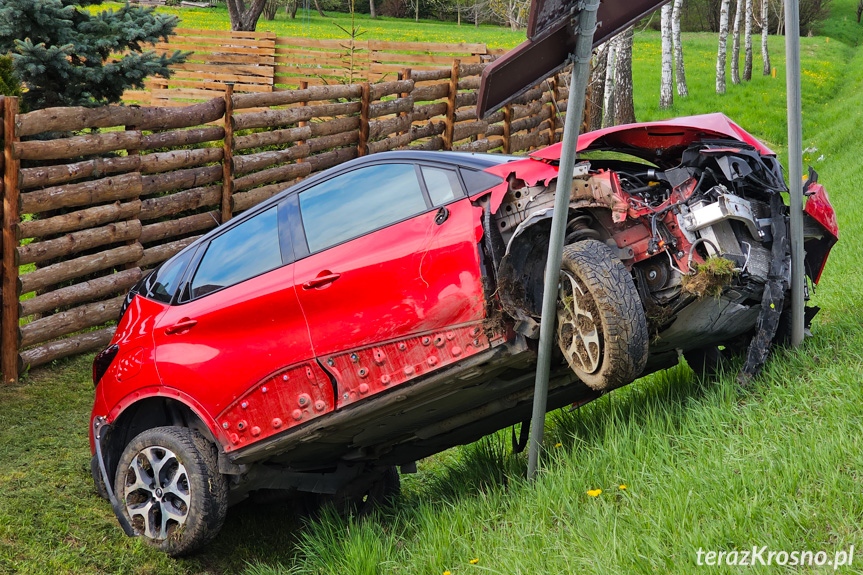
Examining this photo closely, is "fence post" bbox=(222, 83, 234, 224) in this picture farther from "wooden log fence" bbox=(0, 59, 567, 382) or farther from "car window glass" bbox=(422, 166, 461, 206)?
"car window glass" bbox=(422, 166, 461, 206)

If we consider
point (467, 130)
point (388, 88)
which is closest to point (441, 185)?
point (388, 88)

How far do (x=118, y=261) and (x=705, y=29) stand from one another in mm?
65733

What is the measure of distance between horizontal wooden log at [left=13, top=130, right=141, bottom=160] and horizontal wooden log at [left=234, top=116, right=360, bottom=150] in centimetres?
170

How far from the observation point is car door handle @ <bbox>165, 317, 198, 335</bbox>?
4.86m

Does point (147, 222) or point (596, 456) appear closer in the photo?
point (596, 456)

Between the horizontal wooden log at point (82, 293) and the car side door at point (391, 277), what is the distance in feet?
13.3

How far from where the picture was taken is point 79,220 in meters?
7.89

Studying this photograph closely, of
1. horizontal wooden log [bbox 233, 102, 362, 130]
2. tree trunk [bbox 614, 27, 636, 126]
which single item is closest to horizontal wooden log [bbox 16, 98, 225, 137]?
horizontal wooden log [bbox 233, 102, 362, 130]

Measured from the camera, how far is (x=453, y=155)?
14.2ft

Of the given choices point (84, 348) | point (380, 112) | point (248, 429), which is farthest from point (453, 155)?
point (380, 112)

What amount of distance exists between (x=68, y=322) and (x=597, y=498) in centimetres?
586

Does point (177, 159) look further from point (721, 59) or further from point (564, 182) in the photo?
point (721, 59)

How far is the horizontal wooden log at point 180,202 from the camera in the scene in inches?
342

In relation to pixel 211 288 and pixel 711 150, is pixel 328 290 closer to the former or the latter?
pixel 211 288
